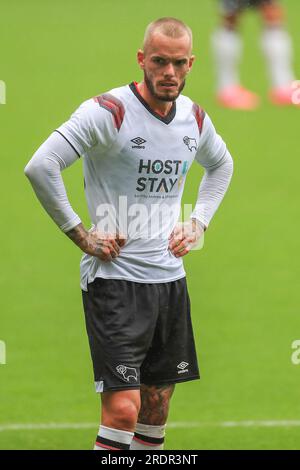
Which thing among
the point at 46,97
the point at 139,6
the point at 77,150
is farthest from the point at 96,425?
the point at 139,6

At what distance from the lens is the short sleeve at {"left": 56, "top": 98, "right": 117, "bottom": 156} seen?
6.23 m

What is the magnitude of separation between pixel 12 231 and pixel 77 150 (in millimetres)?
8061

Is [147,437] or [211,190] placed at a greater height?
[211,190]

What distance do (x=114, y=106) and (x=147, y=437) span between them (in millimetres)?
1799

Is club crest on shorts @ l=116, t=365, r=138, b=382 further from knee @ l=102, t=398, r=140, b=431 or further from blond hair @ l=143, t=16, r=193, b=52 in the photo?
blond hair @ l=143, t=16, r=193, b=52

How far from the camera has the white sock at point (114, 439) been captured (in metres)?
6.34

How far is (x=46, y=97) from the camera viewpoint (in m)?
19.9

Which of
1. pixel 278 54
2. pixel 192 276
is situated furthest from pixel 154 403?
pixel 278 54

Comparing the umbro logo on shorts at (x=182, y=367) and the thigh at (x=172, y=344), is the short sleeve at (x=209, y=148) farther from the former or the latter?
the umbro logo on shorts at (x=182, y=367)

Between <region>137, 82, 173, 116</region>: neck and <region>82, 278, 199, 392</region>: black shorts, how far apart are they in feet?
2.81

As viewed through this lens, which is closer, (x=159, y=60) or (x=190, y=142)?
(x=159, y=60)

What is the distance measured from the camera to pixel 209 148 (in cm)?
680

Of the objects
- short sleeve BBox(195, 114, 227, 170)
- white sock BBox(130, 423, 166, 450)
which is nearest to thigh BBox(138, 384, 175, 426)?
white sock BBox(130, 423, 166, 450)

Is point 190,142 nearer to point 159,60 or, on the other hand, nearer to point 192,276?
point 159,60
